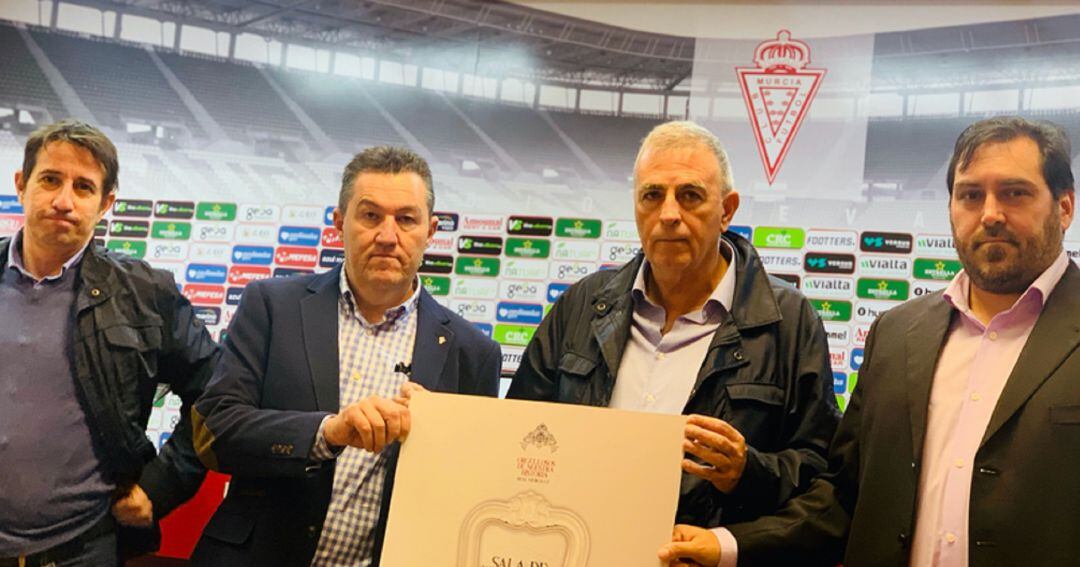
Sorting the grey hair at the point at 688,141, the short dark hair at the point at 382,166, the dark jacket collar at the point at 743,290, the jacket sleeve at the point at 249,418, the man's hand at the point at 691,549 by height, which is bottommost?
the man's hand at the point at 691,549

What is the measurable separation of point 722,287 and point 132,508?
1.92 meters

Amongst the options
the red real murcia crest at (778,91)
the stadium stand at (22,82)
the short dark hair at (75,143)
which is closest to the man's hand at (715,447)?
the red real murcia crest at (778,91)

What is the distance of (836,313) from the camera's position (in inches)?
146

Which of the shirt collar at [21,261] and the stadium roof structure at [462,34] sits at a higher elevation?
the stadium roof structure at [462,34]

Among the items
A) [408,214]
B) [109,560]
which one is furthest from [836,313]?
[109,560]

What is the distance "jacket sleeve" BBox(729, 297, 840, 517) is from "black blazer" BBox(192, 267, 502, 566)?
89cm

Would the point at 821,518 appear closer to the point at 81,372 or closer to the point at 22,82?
the point at 81,372

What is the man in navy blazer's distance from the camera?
236 cm

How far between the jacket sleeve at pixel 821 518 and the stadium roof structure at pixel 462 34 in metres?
2.08

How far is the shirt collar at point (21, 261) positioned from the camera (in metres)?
2.88

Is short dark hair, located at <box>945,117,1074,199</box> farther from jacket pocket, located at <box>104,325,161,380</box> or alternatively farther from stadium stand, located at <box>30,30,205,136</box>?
stadium stand, located at <box>30,30,205,136</box>

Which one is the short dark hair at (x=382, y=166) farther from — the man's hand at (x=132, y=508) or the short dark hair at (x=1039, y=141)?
the short dark hair at (x=1039, y=141)

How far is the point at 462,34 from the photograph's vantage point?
13.8 ft

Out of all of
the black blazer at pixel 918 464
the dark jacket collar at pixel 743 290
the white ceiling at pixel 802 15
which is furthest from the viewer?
the white ceiling at pixel 802 15
